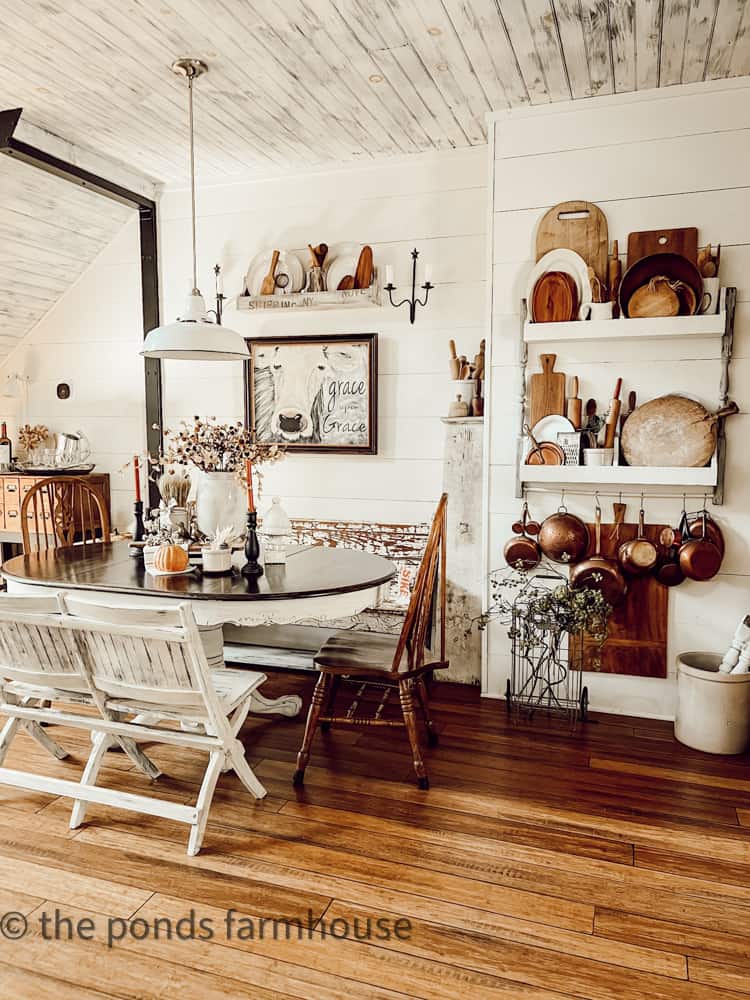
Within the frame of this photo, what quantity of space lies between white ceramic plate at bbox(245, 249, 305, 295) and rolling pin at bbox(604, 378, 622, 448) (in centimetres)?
186

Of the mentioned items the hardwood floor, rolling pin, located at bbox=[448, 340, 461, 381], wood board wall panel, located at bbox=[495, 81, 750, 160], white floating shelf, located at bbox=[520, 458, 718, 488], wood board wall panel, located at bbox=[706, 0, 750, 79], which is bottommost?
the hardwood floor

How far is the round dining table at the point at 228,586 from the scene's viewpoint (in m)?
2.58

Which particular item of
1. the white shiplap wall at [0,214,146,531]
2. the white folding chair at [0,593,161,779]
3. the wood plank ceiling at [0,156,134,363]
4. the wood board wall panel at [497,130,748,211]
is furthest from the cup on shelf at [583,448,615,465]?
the wood plank ceiling at [0,156,134,363]

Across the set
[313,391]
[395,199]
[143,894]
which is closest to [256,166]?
[395,199]

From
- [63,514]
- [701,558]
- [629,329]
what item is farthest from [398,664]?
[63,514]

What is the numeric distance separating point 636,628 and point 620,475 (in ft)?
2.29

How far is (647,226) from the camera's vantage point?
3.32 meters

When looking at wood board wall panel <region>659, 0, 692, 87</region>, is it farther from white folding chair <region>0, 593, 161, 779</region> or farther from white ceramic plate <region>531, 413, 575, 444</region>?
white folding chair <region>0, 593, 161, 779</region>

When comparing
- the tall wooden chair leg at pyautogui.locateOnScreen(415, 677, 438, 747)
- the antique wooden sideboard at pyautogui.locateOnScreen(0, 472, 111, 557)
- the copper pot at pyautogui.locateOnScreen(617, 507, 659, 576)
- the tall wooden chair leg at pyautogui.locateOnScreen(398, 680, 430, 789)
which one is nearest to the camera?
the tall wooden chair leg at pyautogui.locateOnScreen(398, 680, 430, 789)

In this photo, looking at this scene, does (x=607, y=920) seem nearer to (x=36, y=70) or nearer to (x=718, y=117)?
(x=718, y=117)

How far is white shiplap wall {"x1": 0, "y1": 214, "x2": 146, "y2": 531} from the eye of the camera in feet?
15.7

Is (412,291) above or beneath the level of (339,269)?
beneath

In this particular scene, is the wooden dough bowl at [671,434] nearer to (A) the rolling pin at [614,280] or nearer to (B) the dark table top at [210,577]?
(A) the rolling pin at [614,280]

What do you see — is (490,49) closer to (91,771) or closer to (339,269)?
(339,269)
